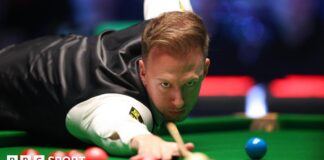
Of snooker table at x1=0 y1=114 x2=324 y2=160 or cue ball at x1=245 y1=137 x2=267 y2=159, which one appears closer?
cue ball at x1=245 y1=137 x2=267 y2=159

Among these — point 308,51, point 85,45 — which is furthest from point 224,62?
point 85,45

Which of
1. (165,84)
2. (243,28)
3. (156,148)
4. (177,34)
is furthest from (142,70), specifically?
(243,28)

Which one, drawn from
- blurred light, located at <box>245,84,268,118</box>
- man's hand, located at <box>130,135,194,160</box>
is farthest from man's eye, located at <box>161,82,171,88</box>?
blurred light, located at <box>245,84,268,118</box>

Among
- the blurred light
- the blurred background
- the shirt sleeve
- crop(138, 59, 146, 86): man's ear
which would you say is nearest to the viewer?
the shirt sleeve

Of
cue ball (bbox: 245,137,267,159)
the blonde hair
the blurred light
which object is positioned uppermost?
the blonde hair

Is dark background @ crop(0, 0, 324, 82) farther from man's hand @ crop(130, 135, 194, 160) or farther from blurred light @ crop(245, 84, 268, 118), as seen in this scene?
man's hand @ crop(130, 135, 194, 160)

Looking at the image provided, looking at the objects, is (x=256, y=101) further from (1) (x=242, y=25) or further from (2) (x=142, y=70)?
(2) (x=142, y=70)

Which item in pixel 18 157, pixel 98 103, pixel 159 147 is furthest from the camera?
pixel 98 103

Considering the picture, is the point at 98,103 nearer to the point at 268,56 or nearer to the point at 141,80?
the point at 141,80

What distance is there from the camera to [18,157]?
301 centimetres

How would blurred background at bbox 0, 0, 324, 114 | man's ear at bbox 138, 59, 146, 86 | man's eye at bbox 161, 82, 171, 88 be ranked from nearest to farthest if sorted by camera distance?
man's eye at bbox 161, 82, 171, 88 → man's ear at bbox 138, 59, 146, 86 → blurred background at bbox 0, 0, 324, 114

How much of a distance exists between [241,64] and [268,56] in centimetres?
39

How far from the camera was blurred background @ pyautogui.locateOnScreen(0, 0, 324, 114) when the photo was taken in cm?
959

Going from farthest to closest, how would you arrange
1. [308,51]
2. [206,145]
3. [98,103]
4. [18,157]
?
[308,51]
[206,145]
[98,103]
[18,157]
